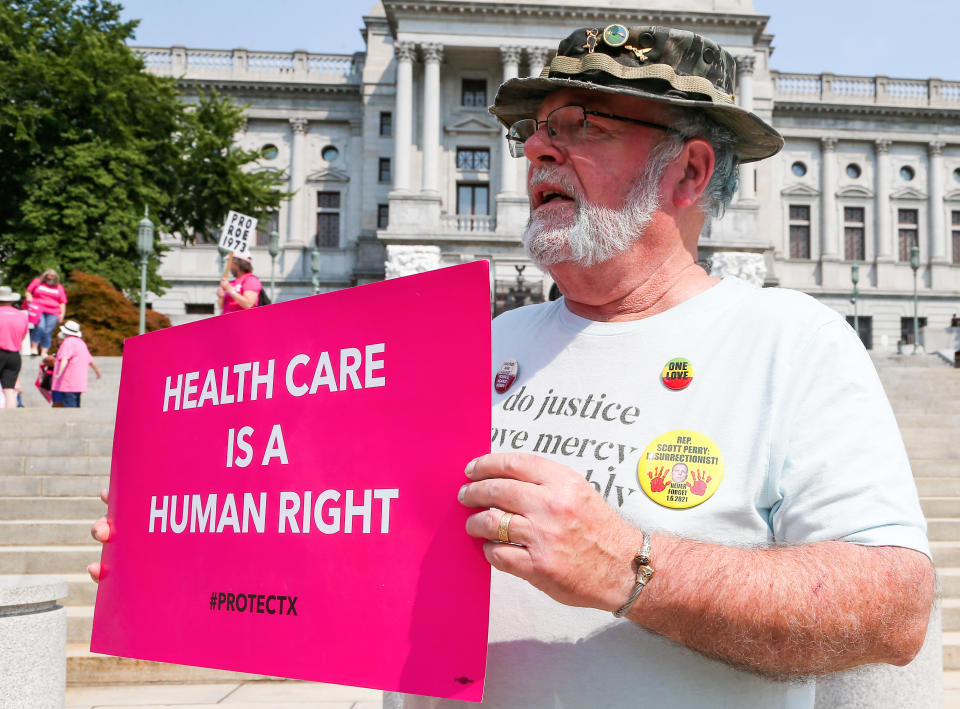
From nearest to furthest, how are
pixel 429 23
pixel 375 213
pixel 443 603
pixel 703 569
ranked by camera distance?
pixel 703 569, pixel 443 603, pixel 429 23, pixel 375 213

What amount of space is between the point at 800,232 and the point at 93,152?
35180mm

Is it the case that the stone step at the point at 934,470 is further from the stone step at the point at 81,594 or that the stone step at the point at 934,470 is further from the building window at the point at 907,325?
the building window at the point at 907,325

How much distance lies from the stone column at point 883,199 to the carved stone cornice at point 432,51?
2467 centimetres

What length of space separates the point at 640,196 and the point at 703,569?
82cm

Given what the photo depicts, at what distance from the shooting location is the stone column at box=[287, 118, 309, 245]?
45188 mm

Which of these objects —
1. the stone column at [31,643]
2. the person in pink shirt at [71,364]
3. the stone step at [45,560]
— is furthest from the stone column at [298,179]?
Result: the stone column at [31,643]

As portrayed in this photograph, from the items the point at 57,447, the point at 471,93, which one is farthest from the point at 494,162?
the point at 57,447

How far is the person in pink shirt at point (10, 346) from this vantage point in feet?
40.0

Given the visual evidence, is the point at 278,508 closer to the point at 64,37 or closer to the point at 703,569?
the point at 703,569

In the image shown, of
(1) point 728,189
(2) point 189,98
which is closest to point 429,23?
(2) point 189,98

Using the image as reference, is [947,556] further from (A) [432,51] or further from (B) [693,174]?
(A) [432,51]

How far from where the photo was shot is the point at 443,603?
1.54 m

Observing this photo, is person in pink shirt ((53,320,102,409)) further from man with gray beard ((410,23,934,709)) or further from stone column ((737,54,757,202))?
stone column ((737,54,757,202))

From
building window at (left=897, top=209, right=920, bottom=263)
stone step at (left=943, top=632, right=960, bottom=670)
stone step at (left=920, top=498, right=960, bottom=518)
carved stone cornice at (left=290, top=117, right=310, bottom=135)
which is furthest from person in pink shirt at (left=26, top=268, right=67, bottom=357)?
building window at (left=897, top=209, right=920, bottom=263)
